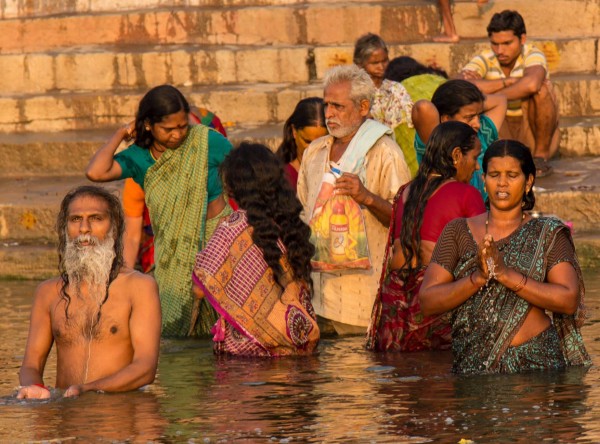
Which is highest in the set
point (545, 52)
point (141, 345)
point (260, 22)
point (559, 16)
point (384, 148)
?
point (260, 22)

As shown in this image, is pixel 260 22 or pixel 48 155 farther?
pixel 260 22

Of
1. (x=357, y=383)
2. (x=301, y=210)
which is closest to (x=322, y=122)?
(x=301, y=210)

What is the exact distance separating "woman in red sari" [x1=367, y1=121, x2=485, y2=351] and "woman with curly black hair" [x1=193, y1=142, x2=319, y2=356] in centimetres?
41

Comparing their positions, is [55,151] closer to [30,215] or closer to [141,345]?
[30,215]

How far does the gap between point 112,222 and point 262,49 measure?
7.51 m

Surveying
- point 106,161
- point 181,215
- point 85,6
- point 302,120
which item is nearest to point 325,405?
point 181,215

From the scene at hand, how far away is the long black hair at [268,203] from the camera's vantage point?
27.7 ft

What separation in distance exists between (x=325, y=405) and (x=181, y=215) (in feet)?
8.66

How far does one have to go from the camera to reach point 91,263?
685 centimetres

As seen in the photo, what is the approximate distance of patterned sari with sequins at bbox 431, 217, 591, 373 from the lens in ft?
23.7

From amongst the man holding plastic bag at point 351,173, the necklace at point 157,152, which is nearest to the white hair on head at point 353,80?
the man holding plastic bag at point 351,173

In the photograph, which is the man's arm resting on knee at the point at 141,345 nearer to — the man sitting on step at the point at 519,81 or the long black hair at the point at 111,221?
the long black hair at the point at 111,221

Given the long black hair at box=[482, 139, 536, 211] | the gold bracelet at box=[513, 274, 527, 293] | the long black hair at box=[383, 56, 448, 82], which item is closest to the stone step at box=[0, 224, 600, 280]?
the long black hair at box=[383, 56, 448, 82]

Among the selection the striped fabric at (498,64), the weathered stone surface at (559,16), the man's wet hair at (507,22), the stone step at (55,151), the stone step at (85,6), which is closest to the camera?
the man's wet hair at (507,22)
